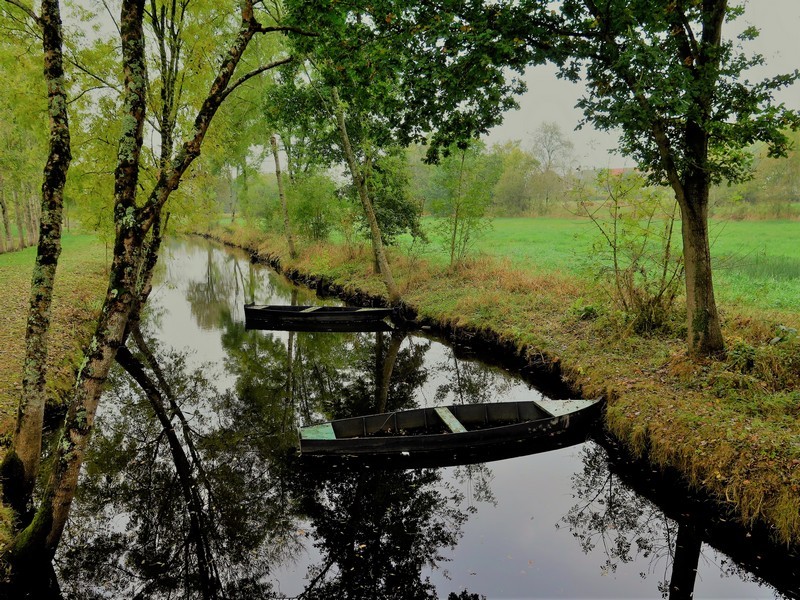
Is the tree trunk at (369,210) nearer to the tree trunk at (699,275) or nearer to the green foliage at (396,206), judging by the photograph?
the green foliage at (396,206)

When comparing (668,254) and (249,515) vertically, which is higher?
(668,254)

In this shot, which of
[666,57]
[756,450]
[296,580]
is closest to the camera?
[296,580]

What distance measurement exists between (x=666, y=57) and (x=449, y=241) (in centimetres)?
1304

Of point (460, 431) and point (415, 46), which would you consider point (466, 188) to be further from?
point (460, 431)

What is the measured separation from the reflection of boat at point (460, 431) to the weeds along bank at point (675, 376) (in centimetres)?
94

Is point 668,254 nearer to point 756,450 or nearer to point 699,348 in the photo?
point 699,348

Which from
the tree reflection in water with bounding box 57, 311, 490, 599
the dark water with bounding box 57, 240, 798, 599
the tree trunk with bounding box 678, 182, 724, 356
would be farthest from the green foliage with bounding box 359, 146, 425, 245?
the tree trunk with bounding box 678, 182, 724, 356

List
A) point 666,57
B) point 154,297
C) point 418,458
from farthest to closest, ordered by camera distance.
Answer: point 154,297 → point 418,458 → point 666,57

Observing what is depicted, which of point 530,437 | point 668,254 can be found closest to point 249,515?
point 530,437

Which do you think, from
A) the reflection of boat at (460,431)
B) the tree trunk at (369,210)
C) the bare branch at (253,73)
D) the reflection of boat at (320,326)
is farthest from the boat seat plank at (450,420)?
the tree trunk at (369,210)

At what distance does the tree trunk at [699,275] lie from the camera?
867 cm

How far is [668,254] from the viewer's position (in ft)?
34.7

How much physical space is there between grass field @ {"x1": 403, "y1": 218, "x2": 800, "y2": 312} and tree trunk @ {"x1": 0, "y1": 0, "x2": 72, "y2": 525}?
35.5 ft

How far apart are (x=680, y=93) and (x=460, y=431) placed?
21.0 feet
